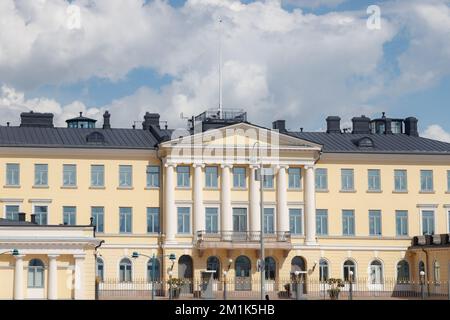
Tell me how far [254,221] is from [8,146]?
1845 cm

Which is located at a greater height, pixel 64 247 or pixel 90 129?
pixel 90 129

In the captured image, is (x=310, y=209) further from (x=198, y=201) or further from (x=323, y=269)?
(x=198, y=201)

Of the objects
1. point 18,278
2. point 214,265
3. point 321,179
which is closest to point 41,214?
point 214,265

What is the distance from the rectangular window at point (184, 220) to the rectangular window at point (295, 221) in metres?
7.63

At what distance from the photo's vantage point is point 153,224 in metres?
60.4

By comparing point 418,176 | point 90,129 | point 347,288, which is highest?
point 90,129

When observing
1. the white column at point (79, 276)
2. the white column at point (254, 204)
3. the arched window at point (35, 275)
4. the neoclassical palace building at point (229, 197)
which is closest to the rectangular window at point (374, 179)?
the neoclassical palace building at point (229, 197)

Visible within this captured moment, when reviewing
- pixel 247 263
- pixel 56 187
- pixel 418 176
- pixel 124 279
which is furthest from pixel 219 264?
pixel 418 176

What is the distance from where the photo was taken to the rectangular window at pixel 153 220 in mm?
60312

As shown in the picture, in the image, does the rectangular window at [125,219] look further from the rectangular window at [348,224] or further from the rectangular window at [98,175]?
the rectangular window at [348,224]

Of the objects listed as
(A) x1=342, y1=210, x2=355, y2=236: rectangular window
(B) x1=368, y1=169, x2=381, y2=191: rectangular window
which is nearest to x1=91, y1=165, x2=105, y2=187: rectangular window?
(A) x1=342, y1=210, x2=355, y2=236: rectangular window

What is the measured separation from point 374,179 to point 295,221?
707 cm
